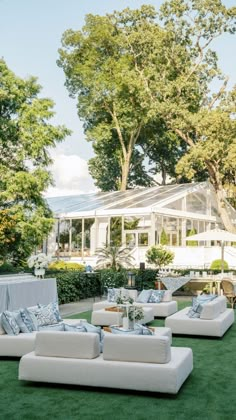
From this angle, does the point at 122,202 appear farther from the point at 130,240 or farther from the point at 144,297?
the point at 144,297

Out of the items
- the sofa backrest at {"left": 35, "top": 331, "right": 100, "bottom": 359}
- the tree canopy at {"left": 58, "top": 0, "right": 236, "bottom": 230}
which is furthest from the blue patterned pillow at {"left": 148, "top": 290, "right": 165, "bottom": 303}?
the tree canopy at {"left": 58, "top": 0, "right": 236, "bottom": 230}

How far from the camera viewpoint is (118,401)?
5543 millimetres

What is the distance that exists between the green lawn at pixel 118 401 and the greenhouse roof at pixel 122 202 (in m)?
18.8

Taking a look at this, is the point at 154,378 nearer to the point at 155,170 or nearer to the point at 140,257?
the point at 140,257

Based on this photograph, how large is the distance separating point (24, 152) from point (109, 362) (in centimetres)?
1660

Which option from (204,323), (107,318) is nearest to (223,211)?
(107,318)

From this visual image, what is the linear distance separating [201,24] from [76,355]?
27246 millimetres

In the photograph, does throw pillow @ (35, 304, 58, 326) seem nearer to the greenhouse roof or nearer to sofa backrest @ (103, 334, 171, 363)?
sofa backrest @ (103, 334, 171, 363)

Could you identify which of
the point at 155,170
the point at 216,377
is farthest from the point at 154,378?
the point at 155,170

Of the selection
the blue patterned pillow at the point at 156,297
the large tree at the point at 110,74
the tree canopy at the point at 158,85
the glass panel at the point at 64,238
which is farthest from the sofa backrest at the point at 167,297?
the large tree at the point at 110,74

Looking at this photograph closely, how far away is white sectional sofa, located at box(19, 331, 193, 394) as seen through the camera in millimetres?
5637

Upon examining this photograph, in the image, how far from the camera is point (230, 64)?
29078 millimetres

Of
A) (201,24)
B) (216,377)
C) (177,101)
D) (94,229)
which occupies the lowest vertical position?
(216,377)

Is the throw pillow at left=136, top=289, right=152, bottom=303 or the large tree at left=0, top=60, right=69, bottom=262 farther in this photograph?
the large tree at left=0, top=60, right=69, bottom=262
